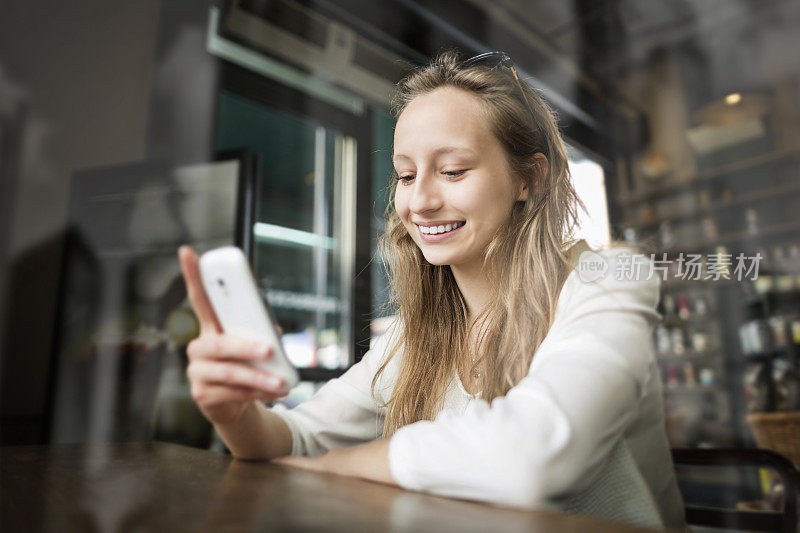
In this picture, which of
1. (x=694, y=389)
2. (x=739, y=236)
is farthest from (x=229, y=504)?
(x=694, y=389)

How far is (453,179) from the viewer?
1.92ft

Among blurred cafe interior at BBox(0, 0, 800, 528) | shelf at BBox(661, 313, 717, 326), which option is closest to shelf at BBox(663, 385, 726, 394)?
blurred cafe interior at BBox(0, 0, 800, 528)

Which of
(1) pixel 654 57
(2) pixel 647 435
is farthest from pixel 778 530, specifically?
(1) pixel 654 57

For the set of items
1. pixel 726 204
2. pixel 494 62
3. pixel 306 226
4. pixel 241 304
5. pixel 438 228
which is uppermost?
pixel 726 204

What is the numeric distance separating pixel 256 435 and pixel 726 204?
7.73 ft

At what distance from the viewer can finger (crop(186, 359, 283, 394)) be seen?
41 centimetres

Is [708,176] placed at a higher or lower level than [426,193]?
higher

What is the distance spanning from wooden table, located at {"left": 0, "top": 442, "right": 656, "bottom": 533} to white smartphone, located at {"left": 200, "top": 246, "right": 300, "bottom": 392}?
89mm

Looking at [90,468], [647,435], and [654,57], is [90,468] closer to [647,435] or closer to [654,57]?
[647,435]

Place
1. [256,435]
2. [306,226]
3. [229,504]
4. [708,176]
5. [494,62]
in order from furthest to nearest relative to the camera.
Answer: [708,176], [306,226], [494,62], [256,435], [229,504]

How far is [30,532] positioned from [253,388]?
164mm

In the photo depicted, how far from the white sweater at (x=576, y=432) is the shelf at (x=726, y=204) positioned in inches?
51.6

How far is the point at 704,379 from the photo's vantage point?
2.47 meters

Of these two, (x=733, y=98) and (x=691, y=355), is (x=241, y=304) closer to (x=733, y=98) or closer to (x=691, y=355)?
(x=733, y=98)
